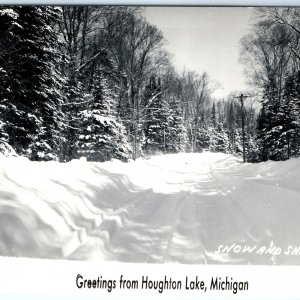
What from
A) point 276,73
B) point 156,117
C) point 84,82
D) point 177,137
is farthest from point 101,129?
point 276,73

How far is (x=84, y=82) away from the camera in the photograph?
9031 mm

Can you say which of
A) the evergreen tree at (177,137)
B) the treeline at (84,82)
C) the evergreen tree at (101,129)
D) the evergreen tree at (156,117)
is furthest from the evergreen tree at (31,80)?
the evergreen tree at (177,137)

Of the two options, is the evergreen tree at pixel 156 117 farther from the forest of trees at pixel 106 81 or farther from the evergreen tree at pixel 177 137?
the evergreen tree at pixel 177 137

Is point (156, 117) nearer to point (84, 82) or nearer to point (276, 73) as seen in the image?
point (84, 82)

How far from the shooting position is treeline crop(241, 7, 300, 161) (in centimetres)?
738

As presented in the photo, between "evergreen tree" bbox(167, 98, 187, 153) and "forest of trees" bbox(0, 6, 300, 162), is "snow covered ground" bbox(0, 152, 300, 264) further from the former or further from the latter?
"evergreen tree" bbox(167, 98, 187, 153)

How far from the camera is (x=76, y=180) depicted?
8.22 metres

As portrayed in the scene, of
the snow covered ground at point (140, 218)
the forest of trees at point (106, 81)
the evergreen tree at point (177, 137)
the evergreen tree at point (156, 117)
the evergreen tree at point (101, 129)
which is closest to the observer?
the snow covered ground at point (140, 218)

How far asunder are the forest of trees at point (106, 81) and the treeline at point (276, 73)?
2 centimetres

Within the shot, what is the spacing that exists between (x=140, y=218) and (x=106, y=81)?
4060 mm

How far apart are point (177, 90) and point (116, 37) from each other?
206 cm

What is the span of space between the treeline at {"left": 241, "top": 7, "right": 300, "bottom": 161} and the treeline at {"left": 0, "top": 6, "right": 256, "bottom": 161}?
3.41ft

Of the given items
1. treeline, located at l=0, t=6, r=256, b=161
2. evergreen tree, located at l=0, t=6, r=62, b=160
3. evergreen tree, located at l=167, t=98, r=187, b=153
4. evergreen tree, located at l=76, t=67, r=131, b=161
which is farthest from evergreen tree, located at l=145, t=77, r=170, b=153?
evergreen tree, located at l=0, t=6, r=62, b=160

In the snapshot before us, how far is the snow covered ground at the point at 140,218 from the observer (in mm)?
5824
